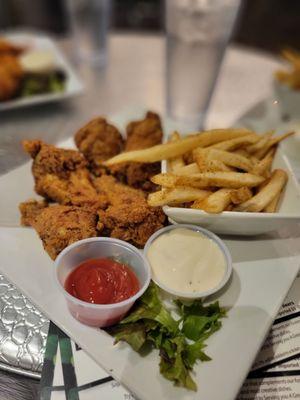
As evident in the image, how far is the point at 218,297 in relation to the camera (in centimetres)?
159

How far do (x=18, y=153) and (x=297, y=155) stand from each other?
1740 mm

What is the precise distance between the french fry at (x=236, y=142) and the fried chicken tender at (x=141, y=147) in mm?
346

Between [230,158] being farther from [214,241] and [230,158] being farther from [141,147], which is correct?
[141,147]

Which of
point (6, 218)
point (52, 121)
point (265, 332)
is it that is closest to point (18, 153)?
point (52, 121)

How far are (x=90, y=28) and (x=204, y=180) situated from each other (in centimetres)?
242

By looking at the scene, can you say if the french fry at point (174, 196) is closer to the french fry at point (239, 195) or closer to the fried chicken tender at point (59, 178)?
the french fry at point (239, 195)

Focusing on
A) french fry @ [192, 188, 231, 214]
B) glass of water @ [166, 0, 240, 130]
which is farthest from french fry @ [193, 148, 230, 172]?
glass of water @ [166, 0, 240, 130]

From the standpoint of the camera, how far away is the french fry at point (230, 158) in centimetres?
175

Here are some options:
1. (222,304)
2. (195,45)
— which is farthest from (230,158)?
(195,45)

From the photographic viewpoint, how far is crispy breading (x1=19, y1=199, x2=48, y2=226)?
5.87 ft

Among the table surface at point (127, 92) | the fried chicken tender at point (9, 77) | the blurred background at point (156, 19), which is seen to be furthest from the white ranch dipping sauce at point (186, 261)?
the blurred background at point (156, 19)

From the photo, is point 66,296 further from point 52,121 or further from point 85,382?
point 52,121

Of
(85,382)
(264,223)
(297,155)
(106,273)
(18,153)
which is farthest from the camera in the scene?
(18,153)

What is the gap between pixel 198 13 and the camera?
8.16 ft
